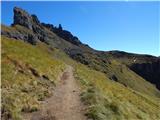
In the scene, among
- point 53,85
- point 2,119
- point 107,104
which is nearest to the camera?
point 2,119

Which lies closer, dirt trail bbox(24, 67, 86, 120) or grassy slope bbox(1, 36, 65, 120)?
dirt trail bbox(24, 67, 86, 120)

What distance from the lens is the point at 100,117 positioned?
2059 cm

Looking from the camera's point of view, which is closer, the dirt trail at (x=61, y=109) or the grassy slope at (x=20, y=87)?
the dirt trail at (x=61, y=109)

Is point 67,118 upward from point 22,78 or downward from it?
downward

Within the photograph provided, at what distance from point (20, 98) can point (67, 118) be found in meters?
4.94

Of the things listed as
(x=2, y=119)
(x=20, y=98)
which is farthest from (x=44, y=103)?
(x=2, y=119)

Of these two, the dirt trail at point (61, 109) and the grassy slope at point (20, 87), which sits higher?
the grassy slope at point (20, 87)

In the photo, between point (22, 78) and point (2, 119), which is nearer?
point (2, 119)

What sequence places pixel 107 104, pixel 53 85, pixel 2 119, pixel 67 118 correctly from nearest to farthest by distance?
pixel 2 119
pixel 67 118
pixel 107 104
pixel 53 85

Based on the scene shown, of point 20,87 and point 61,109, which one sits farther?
point 20,87

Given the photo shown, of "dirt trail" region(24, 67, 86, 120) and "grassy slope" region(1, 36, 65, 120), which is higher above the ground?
"grassy slope" region(1, 36, 65, 120)

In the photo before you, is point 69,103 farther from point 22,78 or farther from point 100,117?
point 22,78

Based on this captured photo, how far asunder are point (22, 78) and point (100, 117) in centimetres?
1232

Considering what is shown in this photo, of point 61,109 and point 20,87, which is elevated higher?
point 20,87
